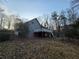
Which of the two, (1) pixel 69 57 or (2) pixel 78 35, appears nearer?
(1) pixel 69 57

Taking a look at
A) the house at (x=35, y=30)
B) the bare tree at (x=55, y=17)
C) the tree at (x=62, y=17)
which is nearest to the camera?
the house at (x=35, y=30)

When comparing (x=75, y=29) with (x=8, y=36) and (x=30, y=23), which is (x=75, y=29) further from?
(x=8, y=36)

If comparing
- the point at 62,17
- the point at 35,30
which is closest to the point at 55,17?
the point at 62,17

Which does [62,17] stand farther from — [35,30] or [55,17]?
[35,30]

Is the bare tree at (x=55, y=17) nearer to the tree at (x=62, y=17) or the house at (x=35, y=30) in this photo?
the tree at (x=62, y=17)

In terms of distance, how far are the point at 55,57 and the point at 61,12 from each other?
3326cm

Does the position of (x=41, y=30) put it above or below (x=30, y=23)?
below

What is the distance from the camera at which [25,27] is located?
24.6m

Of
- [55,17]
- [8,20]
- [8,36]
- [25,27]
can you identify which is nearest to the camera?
[8,36]

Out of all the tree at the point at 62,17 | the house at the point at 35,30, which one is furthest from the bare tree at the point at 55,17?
the house at the point at 35,30

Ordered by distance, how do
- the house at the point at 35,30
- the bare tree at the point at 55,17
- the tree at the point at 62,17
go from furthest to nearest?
1. the bare tree at the point at 55,17
2. the tree at the point at 62,17
3. the house at the point at 35,30

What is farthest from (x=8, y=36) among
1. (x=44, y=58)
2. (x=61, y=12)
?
(x=61, y=12)

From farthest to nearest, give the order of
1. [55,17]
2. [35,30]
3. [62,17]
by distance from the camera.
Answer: [55,17], [62,17], [35,30]

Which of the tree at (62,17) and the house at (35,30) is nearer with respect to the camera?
the house at (35,30)
